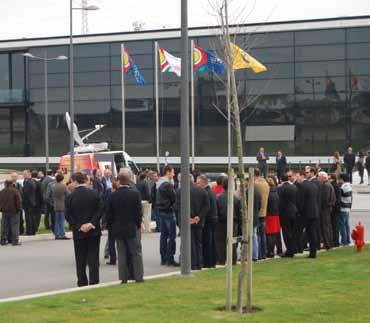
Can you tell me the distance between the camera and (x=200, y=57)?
118 ft

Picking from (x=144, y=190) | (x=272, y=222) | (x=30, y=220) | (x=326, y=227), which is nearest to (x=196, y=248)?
(x=272, y=222)

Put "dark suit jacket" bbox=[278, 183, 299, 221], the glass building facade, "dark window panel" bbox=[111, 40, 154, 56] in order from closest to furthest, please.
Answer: "dark suit jacket" bbox=[278, 183, 299, 221] < the glass building facade < "dark window panel" bbox=[111, 40, 154, 56]

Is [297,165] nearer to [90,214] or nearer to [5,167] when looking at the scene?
[5,167]

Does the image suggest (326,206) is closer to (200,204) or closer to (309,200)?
(309,200)

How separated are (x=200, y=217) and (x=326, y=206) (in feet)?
11.7

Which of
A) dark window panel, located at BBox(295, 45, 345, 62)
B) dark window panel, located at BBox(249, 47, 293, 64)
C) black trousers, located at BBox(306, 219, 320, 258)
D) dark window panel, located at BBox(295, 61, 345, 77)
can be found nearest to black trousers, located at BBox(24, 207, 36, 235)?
black trousers, located at BBox(306, 219, 320, 258)

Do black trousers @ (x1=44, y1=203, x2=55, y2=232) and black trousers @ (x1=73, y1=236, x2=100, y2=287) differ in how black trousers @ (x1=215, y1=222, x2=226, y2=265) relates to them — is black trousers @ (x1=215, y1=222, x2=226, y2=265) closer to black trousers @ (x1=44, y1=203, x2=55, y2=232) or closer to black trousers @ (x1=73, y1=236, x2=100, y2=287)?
black trousers @ (x1=73, y1=236, x2=100, y2=287)

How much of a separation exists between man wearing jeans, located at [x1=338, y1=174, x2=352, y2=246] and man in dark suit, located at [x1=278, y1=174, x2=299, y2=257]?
2.04 m

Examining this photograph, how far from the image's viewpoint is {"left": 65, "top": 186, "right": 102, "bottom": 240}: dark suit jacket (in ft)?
38.2

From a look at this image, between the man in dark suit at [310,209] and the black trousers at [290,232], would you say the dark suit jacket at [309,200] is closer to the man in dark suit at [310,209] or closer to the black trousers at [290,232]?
the man in dark suit at [310,209]

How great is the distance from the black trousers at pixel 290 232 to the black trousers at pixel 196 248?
211 centimetres

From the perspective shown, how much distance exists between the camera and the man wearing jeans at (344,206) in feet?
55.8

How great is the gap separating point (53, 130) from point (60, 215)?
113 feet

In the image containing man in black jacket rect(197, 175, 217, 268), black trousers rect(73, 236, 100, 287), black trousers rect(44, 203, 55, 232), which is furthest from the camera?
black trousers rect(44, 203, 55, 232)
